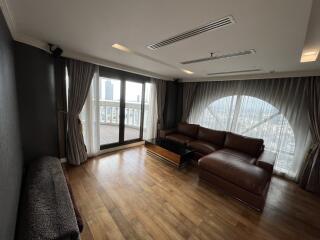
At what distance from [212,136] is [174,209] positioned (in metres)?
2.26

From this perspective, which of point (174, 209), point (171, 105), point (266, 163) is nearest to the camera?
point (174, 209)

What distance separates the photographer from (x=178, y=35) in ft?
5.31

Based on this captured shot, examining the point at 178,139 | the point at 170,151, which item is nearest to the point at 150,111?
the point at 178,139

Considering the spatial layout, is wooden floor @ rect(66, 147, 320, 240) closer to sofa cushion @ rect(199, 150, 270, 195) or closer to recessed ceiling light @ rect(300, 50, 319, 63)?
sofa cushion @ rect(199, 150, 270, 195)

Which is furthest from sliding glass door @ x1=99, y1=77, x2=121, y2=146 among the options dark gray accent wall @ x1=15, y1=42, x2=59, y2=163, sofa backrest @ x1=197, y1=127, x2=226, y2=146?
sofa backrest @ x1=197, y1=127, x2=226, y2=146

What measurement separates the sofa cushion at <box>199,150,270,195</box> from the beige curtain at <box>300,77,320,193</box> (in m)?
1.21

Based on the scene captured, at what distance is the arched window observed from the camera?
301 centimetres

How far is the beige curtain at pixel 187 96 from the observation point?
15.1 feet

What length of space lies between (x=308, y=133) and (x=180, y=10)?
3451 mm

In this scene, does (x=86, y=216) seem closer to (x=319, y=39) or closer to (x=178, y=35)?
(x=178, y=35)

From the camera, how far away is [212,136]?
3.66 m

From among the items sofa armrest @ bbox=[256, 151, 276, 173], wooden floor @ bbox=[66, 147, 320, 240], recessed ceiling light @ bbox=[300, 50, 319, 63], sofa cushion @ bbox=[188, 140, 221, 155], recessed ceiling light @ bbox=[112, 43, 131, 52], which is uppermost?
recessed ceiling light @ bbox=[300, 50, 319, 63]

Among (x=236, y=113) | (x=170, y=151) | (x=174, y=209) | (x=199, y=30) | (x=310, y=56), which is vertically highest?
(x=310, y=56)

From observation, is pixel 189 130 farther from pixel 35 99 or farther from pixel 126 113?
pixel 35 99
